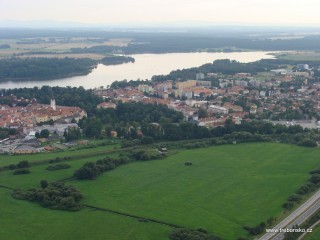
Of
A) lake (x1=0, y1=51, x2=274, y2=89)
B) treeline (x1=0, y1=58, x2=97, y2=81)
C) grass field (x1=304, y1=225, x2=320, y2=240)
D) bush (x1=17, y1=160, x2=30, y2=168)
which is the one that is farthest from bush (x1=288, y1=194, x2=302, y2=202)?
treeline (x1=0, y1=58, x2=97, y2=81)

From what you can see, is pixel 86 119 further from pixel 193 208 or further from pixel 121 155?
pixel 193 208

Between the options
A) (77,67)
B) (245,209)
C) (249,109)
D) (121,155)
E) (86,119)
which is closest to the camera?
(245,209)


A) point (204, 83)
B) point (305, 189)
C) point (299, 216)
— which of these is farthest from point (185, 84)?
point (299, 216)

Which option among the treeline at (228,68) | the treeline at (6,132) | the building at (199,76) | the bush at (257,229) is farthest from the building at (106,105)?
the bush at (257,229)

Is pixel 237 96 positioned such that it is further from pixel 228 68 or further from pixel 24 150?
pixel 24 150

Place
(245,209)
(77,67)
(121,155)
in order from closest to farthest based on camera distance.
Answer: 1. (245,209)
2. (121,155)
3. (77,67)

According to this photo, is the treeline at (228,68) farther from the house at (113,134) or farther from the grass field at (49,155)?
the grass field at (49,155)

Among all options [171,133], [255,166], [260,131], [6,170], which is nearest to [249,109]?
[260,131]
